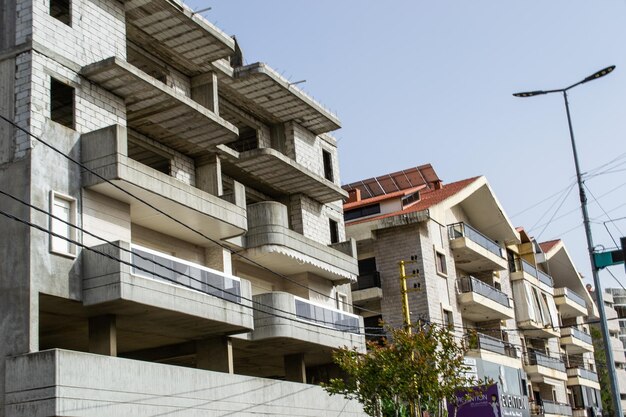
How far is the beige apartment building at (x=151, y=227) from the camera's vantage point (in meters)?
24.0

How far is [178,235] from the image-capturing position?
103ft

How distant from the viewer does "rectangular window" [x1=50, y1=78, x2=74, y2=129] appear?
27356 millimetres

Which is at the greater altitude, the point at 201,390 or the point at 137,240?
the point at 137,240

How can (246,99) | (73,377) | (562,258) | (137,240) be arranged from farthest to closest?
1. (562,258)
2. (246,99)
3. (137,240)
4. (73,377)

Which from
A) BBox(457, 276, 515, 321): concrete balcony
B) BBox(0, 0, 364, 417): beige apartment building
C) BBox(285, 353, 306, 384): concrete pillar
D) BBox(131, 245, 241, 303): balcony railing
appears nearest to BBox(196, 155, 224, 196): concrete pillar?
BBox(0, 0, 364, 417): beige apartment building

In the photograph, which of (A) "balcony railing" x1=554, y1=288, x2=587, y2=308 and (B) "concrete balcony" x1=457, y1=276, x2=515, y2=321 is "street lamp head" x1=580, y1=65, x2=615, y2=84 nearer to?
(B) "concrete balcony" x1=457, y1=276, x2=515, y2=321

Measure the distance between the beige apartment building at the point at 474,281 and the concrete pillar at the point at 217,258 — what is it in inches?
340

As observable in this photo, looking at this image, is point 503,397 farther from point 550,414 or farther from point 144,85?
point 144,85

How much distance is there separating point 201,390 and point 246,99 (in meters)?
13.5

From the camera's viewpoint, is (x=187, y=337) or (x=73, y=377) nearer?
(x=73, y=377)

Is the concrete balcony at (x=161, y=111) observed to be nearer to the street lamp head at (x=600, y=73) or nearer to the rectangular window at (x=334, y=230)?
the rectangular window at (x=334, y=230)

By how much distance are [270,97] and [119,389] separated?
16163mm

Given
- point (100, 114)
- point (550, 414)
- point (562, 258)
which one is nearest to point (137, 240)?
point (100, 114)

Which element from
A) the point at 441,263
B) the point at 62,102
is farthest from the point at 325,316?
the point at 441,263
